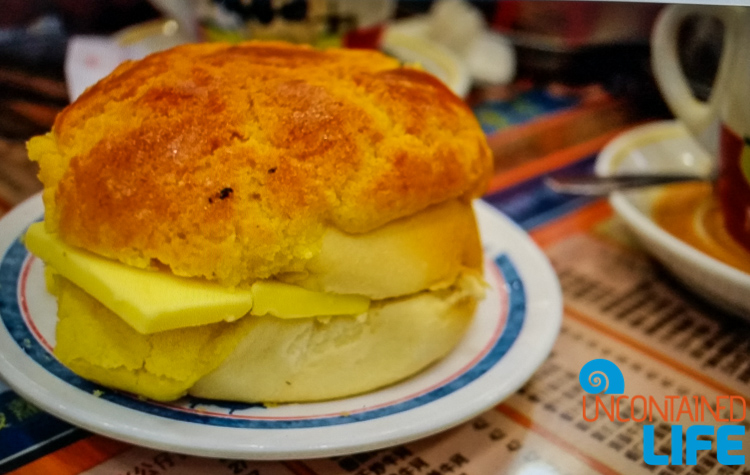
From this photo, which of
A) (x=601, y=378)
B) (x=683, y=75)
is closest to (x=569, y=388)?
(x=601, y=378)

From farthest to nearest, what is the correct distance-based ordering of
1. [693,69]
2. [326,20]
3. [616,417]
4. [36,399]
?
[326,20] < [693,69] < [616,417] < [36,399]

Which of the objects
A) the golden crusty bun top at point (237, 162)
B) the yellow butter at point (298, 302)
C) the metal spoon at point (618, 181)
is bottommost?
the metal spoon at point (618, 181)

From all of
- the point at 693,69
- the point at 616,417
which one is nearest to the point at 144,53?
the point at 616,417

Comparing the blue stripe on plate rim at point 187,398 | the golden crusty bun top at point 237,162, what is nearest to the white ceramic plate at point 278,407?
the blue stripe on plate rim at point 187,398

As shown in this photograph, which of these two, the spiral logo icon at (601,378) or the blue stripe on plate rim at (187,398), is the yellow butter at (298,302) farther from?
the spiral logo icon at (601,378)

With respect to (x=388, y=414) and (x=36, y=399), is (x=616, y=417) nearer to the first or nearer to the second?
(x=388, y=414)

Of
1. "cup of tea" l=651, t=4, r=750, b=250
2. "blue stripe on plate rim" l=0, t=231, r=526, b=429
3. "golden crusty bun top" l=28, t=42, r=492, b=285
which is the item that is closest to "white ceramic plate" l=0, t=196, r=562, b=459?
"blue stripe on plate rim" l=0, t=231, r=526, b=429

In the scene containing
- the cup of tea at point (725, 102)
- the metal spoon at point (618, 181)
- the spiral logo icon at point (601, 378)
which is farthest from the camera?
the metal spoon at point (618, 181)
